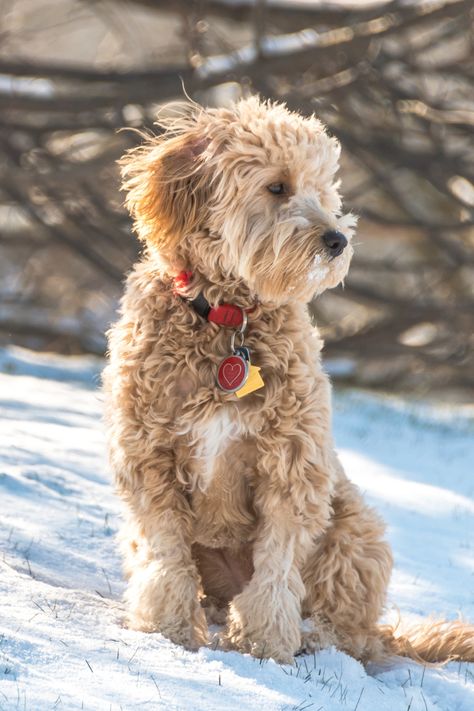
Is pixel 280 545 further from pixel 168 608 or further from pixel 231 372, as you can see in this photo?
pixel 231 372

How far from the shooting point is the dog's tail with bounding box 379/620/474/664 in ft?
15.3

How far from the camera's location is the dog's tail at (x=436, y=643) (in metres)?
4.66

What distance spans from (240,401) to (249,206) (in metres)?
0.83

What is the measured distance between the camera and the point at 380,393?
13297mm

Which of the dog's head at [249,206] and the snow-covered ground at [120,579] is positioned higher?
the dog's head at [249,206]

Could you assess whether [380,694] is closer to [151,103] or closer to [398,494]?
[398,494]

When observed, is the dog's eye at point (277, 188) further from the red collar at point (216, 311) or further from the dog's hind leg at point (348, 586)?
the dog's hind leg at point (348, 586)

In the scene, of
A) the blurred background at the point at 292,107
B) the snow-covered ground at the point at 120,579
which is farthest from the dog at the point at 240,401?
the blurred background at the point at 292,107

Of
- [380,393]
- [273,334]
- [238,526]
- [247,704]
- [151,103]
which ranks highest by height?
[151,103]

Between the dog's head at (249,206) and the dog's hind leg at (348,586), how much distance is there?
3.46 ft

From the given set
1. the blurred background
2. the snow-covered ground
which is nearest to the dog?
the snow-covered ground

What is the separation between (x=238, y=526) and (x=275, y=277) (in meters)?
1.04

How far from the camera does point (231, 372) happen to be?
14.0 ft

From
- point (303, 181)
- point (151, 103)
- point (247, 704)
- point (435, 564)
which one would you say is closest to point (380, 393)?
point (151, 103)
